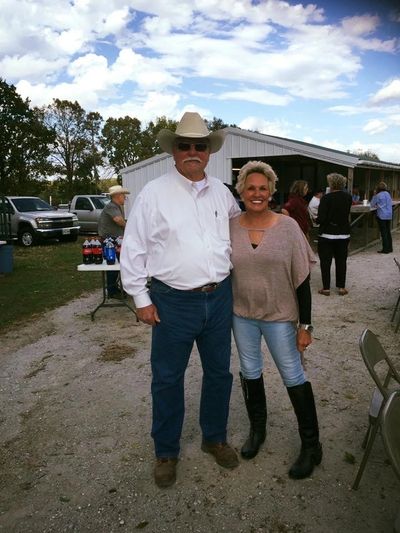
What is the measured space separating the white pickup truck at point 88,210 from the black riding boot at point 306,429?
16.0 metres

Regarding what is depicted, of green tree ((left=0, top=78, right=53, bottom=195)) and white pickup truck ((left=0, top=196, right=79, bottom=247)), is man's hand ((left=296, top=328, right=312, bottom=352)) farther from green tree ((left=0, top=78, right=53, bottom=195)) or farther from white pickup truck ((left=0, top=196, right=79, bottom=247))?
green tree ((left=0, top=78, right=53, bottom=195))

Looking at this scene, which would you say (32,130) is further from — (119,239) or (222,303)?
(222,303)

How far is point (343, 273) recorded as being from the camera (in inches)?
275

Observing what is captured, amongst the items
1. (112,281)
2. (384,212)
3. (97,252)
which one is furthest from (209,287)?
(384,212)

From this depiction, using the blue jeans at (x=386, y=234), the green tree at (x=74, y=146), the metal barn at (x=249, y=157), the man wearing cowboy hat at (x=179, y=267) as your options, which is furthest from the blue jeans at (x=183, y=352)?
the green tree at (x=74, y=146)

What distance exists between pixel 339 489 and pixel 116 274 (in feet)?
16.6

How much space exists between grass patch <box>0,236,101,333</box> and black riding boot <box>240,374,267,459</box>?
4.04 m

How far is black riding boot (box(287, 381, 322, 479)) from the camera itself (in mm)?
2510

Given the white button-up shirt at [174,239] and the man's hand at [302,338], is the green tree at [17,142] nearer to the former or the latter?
the white button-up shirt at [174,239]

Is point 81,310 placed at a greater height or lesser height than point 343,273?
lesser

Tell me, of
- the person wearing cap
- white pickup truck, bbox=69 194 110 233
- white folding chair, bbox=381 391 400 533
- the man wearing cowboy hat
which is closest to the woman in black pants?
the person wearing cap

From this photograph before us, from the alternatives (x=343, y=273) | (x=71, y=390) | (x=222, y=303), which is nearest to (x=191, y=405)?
(x=71, y=390)

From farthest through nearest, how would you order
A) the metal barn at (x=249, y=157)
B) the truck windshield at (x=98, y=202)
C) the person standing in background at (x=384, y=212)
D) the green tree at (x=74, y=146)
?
the green tree at (x=74, y=146) → the truck windshield at (x=98, y=202) → the metal barn at (x=249, y=157) → the person standing in background at (x=384, y=212)

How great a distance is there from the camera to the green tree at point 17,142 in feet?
85.4
